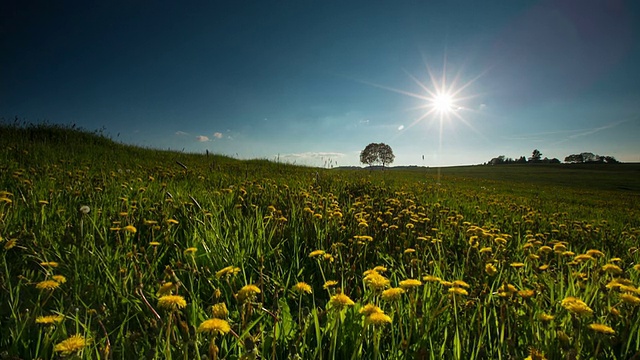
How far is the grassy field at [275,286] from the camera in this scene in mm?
1524

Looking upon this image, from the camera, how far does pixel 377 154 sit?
308 ft

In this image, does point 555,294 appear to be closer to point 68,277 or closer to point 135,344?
point 135,344

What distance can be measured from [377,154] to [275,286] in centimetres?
9372

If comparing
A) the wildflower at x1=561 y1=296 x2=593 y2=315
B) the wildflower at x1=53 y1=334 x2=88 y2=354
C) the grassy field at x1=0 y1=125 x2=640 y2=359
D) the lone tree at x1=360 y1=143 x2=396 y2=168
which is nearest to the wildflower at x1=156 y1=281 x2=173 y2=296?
the grassy field at x1=0 y1=125 x2=640 y2=359

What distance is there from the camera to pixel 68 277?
7.11ft

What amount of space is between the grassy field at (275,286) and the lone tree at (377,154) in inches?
3526

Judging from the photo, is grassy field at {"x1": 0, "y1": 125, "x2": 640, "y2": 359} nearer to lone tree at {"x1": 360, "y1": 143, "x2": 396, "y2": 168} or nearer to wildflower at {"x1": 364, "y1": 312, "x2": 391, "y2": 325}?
wildflower at {"x1": 364, "y1": 312, "x2": 391, "y2": 325}

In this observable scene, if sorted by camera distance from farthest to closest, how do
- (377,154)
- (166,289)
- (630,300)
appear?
(377,154), (630,300), (166,289)

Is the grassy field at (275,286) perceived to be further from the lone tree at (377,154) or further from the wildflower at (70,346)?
the lone tree at (377,154)

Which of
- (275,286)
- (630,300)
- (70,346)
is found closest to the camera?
(70,346)

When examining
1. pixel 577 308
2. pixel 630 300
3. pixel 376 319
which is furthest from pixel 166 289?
pixel 630 300

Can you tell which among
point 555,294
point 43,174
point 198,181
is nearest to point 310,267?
Answer: point 555,294

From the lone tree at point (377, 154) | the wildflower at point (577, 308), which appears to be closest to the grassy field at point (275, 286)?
the wildflower at point (577, 308)

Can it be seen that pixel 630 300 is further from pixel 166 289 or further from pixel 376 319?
pixel 166 289
